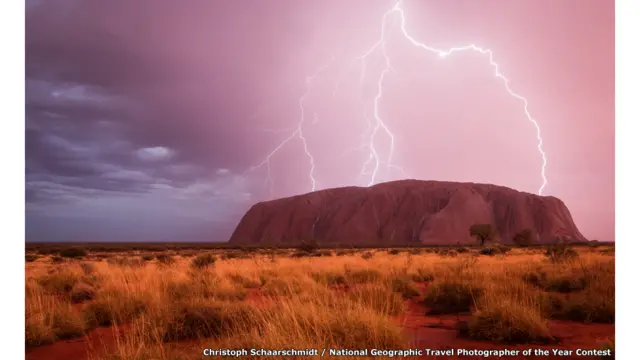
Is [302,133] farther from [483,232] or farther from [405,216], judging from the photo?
[405,216]

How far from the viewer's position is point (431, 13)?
23.3 feet

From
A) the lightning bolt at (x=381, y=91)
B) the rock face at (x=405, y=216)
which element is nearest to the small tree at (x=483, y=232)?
the rock face at (x=405, y=216)

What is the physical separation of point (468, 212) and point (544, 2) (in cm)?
2635

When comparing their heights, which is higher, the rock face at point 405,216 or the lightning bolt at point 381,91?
the lightning bolt at point 381,91

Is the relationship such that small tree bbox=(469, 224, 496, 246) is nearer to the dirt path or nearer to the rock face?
the rock face

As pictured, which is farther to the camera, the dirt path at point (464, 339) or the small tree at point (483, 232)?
the small tree at point (483, 232)

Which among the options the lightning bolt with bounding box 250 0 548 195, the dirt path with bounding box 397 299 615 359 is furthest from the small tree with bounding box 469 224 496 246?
the dirt path with bounding box 397 299 615 359

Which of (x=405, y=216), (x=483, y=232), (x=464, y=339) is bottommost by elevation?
(x=483, y=232)

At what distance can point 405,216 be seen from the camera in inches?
1366

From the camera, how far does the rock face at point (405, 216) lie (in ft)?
102

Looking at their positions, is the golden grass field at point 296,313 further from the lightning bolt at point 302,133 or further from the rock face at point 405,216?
the rock face at point 405,216

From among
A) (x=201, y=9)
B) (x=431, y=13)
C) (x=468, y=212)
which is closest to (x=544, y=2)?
(x=431, y=13)

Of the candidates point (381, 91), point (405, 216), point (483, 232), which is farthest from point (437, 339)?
point (405, 216)

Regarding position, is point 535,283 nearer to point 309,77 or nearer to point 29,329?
point 309,77
